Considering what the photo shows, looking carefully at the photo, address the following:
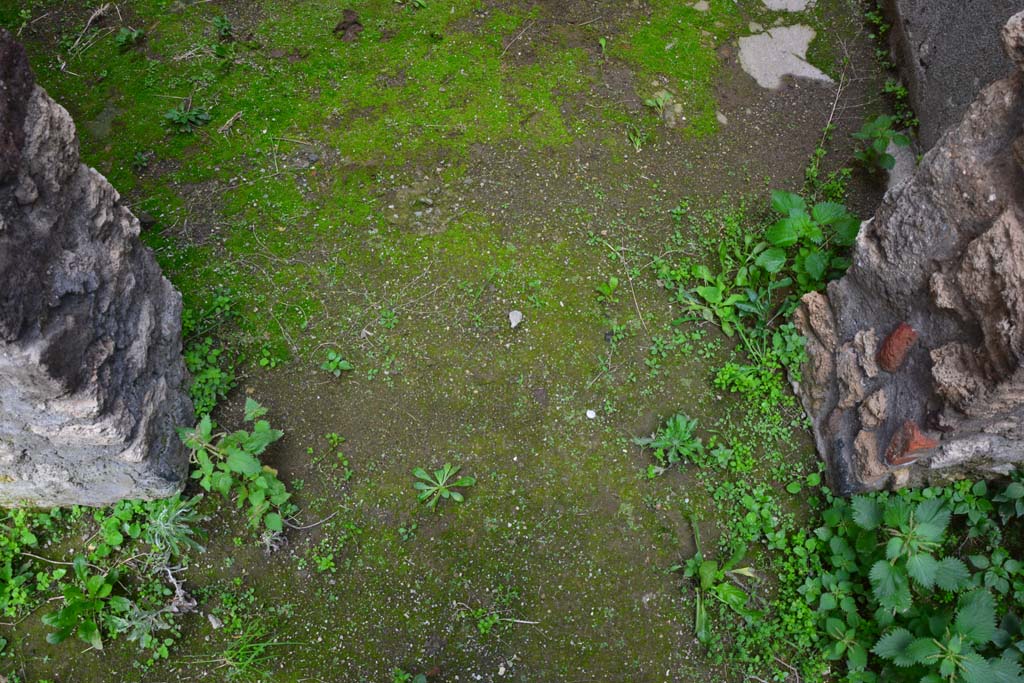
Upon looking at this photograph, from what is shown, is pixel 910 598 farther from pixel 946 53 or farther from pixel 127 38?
pixel 127 38

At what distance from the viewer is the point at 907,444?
94.7 inches

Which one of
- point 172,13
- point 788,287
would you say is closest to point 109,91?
point 172,13

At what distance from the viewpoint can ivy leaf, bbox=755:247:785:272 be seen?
2.90 meters

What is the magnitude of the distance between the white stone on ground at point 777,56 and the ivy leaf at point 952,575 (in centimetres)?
253

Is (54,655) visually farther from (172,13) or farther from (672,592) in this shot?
(172,13)

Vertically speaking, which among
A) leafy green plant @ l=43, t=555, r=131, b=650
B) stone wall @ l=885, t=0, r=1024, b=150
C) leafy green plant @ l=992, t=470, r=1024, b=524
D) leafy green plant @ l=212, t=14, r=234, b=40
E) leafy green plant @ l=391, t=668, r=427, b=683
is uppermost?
stone wall @ l=885, t=0, r=1024, b=150

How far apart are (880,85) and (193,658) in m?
4.20

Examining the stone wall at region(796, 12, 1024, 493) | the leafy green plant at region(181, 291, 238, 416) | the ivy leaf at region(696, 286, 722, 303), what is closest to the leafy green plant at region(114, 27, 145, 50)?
the leafy green plant at region(181, 291, 238, 416)

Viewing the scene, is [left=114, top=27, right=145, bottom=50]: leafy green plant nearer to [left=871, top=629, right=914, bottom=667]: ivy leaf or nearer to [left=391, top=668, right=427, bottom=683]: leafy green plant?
[left=391, top=668, right=427, bottom=683]: leafy green plant

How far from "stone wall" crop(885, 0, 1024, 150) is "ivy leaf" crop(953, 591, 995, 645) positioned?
206 cm

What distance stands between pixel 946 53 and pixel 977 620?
102 inches

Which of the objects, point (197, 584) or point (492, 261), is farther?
point (492, 261)

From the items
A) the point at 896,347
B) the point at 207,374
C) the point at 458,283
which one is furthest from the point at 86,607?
the point at 896,347

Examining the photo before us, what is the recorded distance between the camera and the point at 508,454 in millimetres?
2713
